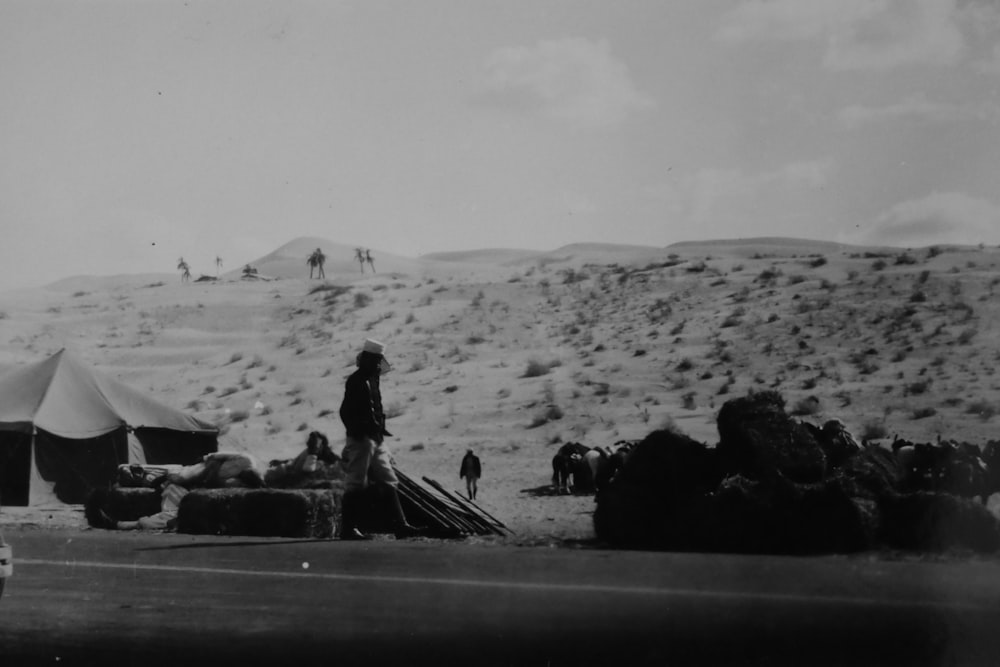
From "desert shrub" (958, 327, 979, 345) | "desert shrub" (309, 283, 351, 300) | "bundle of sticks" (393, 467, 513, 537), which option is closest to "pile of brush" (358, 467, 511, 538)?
"bundle of sticks" (393, 467, 513, 537)

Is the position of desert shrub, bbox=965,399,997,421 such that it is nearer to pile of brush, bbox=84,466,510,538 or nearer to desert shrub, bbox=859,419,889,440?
desert shrub, bbox=859,419,889,440

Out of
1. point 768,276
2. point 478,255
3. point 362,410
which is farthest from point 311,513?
point 478,255

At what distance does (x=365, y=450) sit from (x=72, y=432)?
484 inches

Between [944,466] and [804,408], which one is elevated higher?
[944,466]

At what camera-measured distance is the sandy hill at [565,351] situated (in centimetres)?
3500

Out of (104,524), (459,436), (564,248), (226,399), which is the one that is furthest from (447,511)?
(564,248)

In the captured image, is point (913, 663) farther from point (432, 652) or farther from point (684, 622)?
point (432, 652)

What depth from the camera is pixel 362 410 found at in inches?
557

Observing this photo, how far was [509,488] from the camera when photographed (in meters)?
27.2

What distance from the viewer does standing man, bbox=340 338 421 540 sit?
14078 mm

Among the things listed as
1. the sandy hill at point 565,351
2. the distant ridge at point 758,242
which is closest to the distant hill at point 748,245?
Answer: the distant ridge at point 758,242

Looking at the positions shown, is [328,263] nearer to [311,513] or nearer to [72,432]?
[72,432]

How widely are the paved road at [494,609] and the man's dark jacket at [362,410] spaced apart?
6.13ft

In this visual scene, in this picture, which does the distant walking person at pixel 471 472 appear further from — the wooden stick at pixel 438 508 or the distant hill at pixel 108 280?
the distant hill at pixel 108 280
